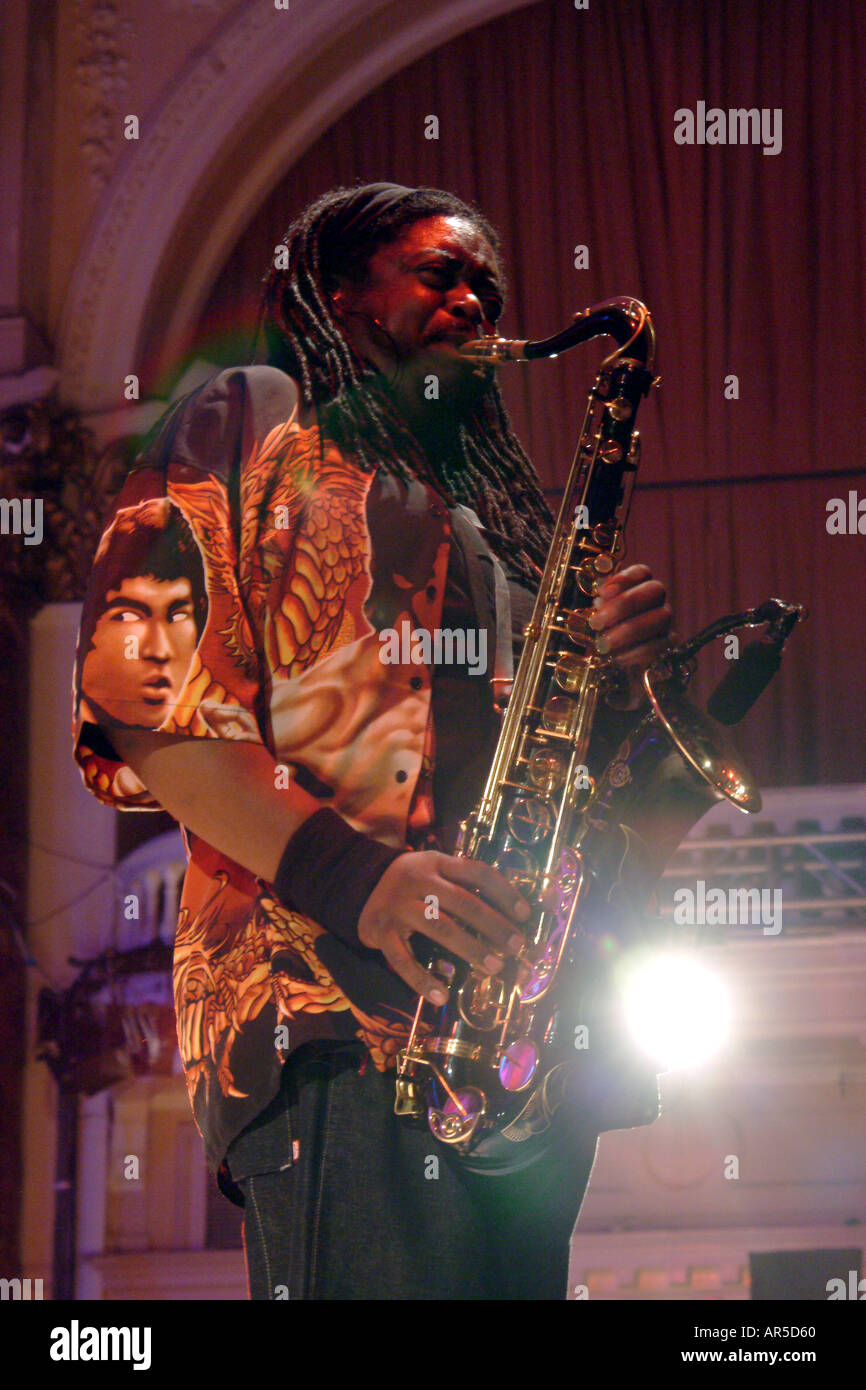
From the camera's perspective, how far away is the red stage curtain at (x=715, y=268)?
3.80 m

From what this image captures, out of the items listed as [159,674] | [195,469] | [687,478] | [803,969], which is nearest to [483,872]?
[159,674]

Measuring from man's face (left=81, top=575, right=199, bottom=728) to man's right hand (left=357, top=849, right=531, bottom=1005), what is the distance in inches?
10.8

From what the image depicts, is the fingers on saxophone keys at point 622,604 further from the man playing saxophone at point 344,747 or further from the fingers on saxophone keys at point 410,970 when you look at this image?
the fingers on saxophone keys at point 410,970

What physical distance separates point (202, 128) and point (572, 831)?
3.11 metres

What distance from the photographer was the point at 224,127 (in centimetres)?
401

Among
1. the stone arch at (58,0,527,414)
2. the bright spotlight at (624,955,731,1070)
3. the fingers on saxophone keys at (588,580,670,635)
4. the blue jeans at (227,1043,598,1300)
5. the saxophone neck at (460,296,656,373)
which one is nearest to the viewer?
the blue jeans at (227,1043,598,1300)

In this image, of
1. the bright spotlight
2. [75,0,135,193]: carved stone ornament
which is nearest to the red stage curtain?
the bright spotlight

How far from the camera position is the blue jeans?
127 centimetres

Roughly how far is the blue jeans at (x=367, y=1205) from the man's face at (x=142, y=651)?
351 millimetres

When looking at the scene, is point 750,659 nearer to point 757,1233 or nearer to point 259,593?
point 259,593

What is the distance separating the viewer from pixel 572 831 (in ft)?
5.01

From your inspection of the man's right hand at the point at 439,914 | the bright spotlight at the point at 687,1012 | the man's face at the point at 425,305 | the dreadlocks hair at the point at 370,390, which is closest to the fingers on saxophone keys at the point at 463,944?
the man's right hand at the point at 439,914

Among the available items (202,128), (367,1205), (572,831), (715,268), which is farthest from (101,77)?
(367,1205)

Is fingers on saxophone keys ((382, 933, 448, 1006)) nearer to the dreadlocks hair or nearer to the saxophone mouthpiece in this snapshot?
the dreadlocks hair
